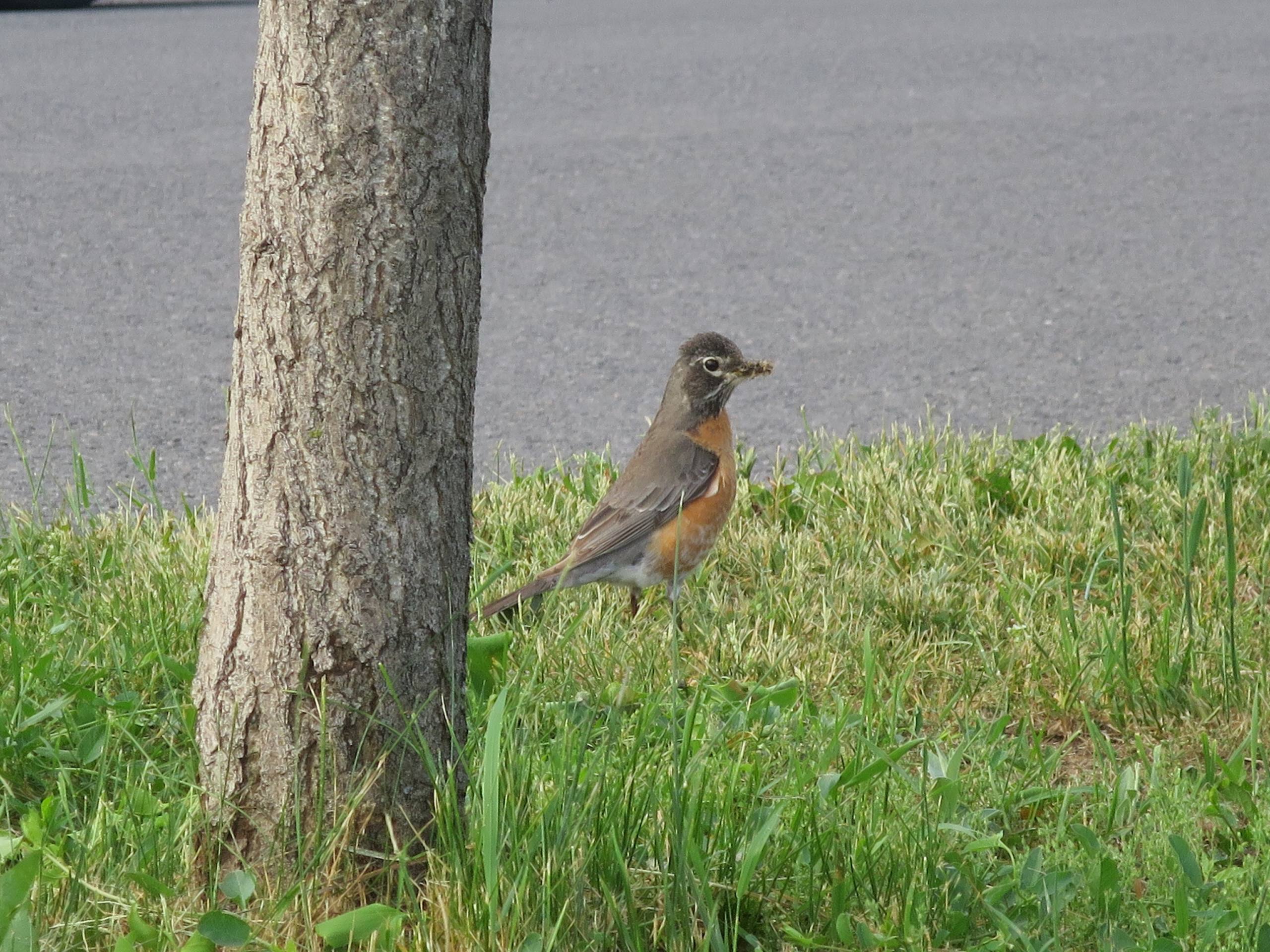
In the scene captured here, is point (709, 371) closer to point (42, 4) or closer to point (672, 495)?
point (672, 495)

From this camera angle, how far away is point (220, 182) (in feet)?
30.2

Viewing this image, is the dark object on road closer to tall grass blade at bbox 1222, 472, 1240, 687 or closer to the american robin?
the american robin

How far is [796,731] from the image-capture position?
3.42 m

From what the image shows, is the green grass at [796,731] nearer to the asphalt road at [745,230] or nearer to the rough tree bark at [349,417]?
the rough tree bark at [349,417]

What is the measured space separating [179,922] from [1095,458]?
4029 mm

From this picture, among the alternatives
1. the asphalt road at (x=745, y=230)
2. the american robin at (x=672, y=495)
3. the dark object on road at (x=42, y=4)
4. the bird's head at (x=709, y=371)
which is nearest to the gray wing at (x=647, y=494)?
the american robin at (x=672, y=495)

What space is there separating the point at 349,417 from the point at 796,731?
1345 mm

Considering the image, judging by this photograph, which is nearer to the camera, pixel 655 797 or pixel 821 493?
pixel 655 797

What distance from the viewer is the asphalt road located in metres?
6.75

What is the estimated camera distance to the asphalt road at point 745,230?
6.75 m

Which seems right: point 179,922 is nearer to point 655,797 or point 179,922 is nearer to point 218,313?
point 655,797

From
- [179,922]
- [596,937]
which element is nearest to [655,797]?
[596,937]

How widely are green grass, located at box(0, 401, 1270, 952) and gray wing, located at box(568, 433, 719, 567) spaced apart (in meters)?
0.21

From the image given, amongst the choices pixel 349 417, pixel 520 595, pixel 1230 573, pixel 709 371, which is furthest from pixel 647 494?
pixel 349 417
